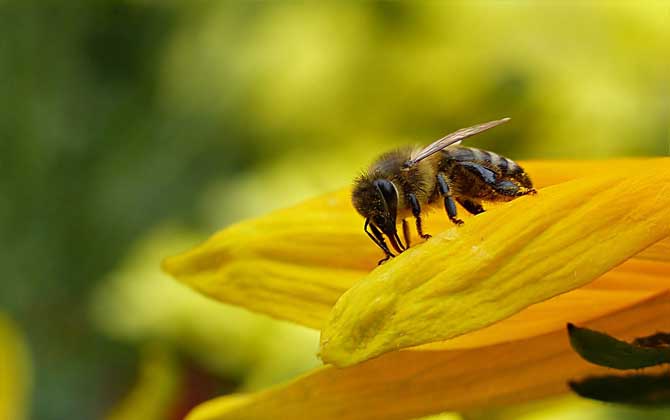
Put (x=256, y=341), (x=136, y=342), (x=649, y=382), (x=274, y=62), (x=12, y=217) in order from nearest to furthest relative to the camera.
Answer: (x=649, y=382) < (x=256, y=341) < (x=136, y=342) < (x=274, y=62) < (x=12, y=217)

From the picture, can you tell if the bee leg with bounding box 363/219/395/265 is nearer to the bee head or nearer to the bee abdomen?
the bee head

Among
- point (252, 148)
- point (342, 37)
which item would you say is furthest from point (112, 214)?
point (342, 37)

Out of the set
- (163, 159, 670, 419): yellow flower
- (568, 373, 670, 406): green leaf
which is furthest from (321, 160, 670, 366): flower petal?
(568, 373, 670, 406): green leaf

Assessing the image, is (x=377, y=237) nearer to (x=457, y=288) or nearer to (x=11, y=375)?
(x=457, y=288)

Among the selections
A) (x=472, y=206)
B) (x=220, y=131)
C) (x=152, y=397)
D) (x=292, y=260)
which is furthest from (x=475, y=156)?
(x=220, y=131)

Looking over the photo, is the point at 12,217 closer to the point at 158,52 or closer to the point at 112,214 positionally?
the point at 112,214

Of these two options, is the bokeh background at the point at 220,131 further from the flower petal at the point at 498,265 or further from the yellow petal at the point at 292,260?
the flower petal at the point at 498,265

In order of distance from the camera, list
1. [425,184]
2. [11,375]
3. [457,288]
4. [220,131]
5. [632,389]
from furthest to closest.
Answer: [220,131], [11,375], [425,184], [632,389], [457,288]
